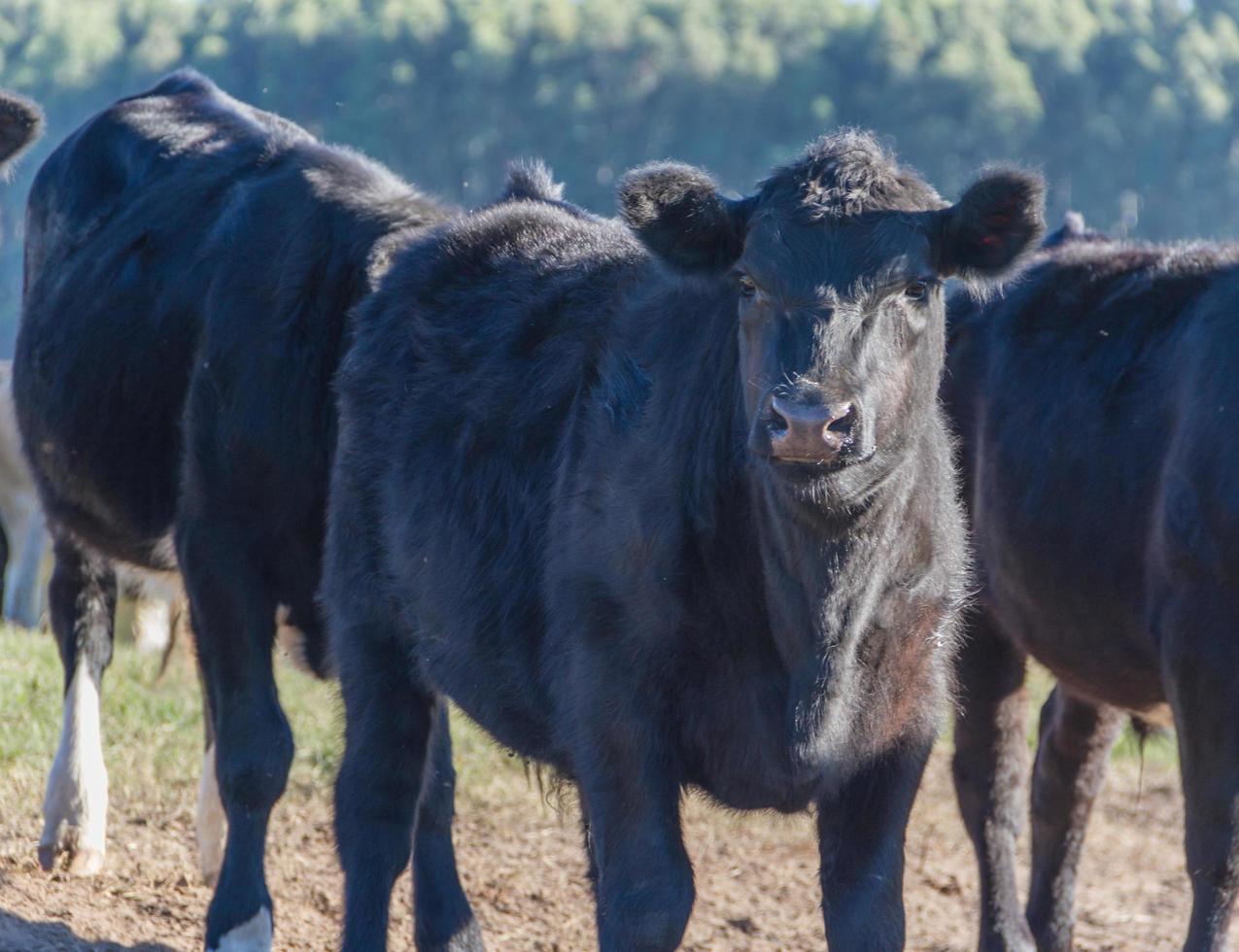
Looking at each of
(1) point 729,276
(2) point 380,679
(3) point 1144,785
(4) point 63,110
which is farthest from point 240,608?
(4) point 63,110

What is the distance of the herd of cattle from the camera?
3576 millimetres

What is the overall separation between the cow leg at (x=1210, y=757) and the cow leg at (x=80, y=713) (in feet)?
11.4

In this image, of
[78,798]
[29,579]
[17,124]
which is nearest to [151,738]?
[78,798]

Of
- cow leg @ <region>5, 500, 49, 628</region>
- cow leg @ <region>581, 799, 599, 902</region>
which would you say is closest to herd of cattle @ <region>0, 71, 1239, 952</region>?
cow leg @ <region>581, 799, 599, 902</region>

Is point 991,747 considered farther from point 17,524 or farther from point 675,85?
point 675,85

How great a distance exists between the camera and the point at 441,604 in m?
4.24

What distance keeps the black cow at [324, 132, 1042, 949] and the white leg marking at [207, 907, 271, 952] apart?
1.19m

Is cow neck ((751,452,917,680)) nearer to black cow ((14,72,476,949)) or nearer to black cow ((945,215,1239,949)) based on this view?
black cow ((945,215,1239,949))

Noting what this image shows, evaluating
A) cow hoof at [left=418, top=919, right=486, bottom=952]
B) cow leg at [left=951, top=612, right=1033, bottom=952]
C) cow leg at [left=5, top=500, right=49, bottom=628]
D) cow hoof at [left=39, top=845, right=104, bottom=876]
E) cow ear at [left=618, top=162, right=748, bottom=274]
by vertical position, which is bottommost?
cow leg at [left=5, top=500, right=49, bottom=628]

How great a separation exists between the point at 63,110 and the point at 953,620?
86.5 ft

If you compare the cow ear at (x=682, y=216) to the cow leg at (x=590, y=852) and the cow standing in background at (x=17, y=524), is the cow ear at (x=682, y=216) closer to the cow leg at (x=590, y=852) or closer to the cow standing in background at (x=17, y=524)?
Result: the cow leg at (x=590, y=852)

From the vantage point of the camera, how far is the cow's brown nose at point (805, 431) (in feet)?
10.4

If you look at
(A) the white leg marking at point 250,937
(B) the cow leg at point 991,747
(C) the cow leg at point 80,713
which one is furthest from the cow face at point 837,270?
(C) the cow leg at point 80,713

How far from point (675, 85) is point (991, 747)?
27.2 meters
